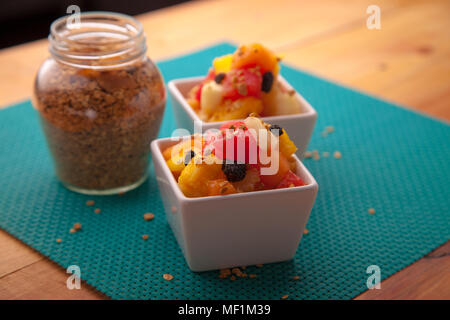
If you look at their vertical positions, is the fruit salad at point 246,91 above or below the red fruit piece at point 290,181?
above

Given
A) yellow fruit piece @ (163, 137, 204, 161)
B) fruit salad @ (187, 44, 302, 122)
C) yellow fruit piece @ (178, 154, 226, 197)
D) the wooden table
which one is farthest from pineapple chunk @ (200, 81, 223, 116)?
the wooden table

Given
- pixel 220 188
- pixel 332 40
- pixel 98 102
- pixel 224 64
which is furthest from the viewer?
pixel 332 40

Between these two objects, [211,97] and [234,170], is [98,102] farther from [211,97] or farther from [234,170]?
[234,170]

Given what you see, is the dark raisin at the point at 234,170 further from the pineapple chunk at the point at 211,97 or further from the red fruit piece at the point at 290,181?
the pineapple chunk at the point at 211,97

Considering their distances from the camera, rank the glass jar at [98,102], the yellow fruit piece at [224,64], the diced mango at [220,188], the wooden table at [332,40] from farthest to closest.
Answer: the wooden table at [332,40] → the yellow fruit piece at [224,64] → the glass jar at [98,102] → the diced mango at [220,188]

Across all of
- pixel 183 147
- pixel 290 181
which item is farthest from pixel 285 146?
pixel 183 147

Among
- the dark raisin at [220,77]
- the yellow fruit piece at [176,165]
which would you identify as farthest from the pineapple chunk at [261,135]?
the dark raisin at [220,77]

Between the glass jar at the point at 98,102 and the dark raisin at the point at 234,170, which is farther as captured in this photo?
the glass jar at the point at 98,102
